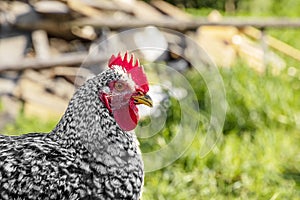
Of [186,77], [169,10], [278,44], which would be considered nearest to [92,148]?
[186,77]

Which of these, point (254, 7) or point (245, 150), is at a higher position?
point (245, 150)

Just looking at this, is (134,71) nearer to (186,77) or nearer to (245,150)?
(245,150)

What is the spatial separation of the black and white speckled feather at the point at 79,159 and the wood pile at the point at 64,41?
4392mm

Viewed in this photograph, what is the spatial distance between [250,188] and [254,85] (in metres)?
1.97

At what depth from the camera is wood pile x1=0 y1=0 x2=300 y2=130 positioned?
8578mm

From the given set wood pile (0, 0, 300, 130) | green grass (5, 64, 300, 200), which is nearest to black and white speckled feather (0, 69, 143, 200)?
green grass (5, 64, 300, 200)

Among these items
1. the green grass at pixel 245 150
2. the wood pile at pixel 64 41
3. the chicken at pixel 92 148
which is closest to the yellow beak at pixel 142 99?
the chicken at pixel 92 148

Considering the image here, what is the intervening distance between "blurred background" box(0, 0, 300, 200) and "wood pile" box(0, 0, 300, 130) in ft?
0.04

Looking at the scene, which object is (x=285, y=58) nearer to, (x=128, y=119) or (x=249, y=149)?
(x=249, y=149)

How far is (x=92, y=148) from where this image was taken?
387 centimetres

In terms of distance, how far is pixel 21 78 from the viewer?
886 centimetres

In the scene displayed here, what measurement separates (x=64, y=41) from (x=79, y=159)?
633 centimetres

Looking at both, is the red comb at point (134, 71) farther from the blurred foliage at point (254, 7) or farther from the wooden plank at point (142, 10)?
the blurred foliage at point (254, 7)

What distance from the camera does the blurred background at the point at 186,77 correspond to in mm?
5785
